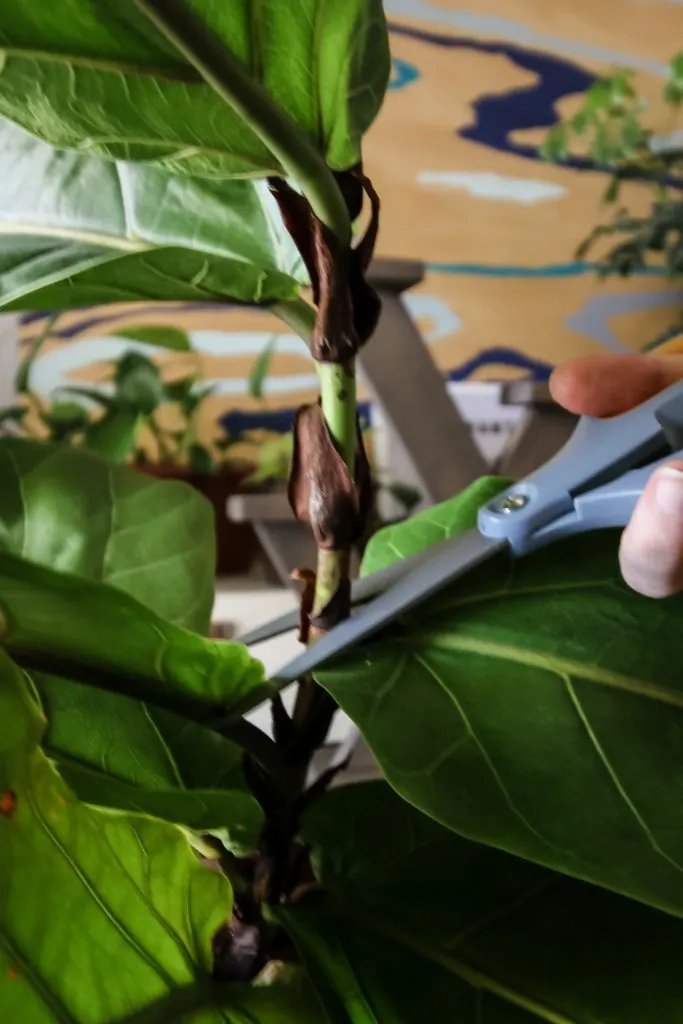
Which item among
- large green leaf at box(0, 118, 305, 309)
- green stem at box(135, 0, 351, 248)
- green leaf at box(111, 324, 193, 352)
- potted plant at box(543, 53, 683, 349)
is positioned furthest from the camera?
potted plant at box(543, 53, 683, 349)

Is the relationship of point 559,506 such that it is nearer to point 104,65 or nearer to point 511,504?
point 511,504

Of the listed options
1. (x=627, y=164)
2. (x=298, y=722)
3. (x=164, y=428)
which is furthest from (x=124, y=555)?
(x=627, y=164)

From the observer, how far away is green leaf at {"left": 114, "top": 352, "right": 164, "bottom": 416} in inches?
45.4

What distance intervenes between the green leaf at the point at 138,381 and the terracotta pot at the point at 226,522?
0.09m

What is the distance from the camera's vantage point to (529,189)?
→ 1524mm

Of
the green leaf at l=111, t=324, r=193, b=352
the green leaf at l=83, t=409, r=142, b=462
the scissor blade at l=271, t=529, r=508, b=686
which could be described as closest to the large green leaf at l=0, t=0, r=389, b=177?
the scissor blade at l=271, t=529, r=508, b=686

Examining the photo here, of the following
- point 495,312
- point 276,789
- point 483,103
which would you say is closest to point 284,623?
point 276,789

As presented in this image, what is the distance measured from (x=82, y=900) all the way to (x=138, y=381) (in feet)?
3.36

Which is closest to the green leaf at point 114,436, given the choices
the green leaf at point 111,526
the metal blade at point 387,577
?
the green leaf at point 111,526

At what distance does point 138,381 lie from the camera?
46.7 inches

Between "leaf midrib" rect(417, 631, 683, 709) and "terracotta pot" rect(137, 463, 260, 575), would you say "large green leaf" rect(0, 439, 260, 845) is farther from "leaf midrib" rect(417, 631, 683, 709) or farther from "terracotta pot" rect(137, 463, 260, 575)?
"terracotta pot" rect(137, 463, 260, 575)

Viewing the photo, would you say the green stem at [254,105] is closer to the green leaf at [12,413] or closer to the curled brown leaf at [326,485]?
the curled brown leaf at [326,485]

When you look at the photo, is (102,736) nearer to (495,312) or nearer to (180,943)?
(180,943)

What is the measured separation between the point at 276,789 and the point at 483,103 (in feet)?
Result: 4.79
